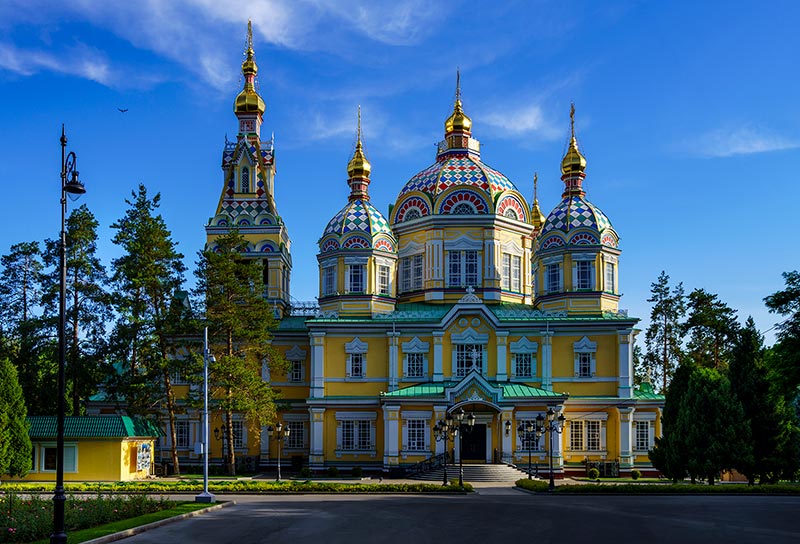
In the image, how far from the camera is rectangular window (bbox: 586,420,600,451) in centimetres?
4831

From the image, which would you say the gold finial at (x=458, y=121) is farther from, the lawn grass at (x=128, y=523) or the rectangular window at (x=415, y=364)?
the lawn grass at (x=128, y=523)

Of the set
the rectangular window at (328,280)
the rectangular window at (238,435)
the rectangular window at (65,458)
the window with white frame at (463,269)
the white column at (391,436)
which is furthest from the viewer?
the window with white frame at (463,269)

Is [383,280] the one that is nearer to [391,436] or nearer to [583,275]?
[391,436]

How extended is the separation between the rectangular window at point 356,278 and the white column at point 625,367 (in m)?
15.1

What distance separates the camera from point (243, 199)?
53.0 metres

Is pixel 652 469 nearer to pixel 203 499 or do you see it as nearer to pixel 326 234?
pixel 326 234

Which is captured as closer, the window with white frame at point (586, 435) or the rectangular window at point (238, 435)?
Answer: the window with white frame at point (586, 435)

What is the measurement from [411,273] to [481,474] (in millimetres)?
14654

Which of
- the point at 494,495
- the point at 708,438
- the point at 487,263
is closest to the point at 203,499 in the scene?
the point at 494,495

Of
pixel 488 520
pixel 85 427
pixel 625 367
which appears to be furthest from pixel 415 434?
pixel 488 520

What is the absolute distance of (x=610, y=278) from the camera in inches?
1999

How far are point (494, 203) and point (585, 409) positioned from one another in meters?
13.3

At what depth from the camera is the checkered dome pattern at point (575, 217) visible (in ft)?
166

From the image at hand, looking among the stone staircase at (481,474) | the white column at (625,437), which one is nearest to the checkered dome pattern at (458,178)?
the white column at (625,437)
